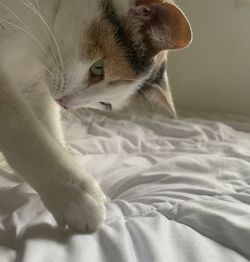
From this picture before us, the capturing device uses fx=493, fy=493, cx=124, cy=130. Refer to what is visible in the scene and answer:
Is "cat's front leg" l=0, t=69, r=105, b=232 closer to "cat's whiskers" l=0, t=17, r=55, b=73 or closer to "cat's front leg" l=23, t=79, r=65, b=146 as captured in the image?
"cat's whiskers" l=0, t=17, r=55, b=73

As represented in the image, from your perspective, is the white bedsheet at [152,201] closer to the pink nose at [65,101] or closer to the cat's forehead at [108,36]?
the pink nose at [65,101]

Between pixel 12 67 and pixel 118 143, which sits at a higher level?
pixel 12 67

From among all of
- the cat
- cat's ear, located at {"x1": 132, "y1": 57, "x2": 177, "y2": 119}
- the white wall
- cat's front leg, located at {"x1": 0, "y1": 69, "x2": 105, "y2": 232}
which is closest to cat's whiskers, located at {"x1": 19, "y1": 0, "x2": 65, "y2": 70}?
the cat

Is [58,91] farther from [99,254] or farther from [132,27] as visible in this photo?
[99,254]

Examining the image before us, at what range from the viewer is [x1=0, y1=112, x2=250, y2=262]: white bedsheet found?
789 millimetres

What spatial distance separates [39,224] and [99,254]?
148 millimetres

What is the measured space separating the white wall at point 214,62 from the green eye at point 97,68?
0.86 metres

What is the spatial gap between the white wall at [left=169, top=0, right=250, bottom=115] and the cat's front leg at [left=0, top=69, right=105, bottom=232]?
106 cm

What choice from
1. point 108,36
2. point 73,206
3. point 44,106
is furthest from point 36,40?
point 73,206

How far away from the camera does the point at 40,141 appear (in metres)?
0.88

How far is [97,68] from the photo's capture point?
102 cm

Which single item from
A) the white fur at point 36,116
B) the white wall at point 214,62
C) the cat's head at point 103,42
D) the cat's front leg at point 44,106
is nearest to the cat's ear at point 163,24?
the cat's head at point 103,42

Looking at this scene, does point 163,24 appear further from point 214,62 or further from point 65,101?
point 214,62

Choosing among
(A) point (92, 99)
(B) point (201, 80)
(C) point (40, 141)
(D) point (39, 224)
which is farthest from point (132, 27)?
(B) point (201, 80)
